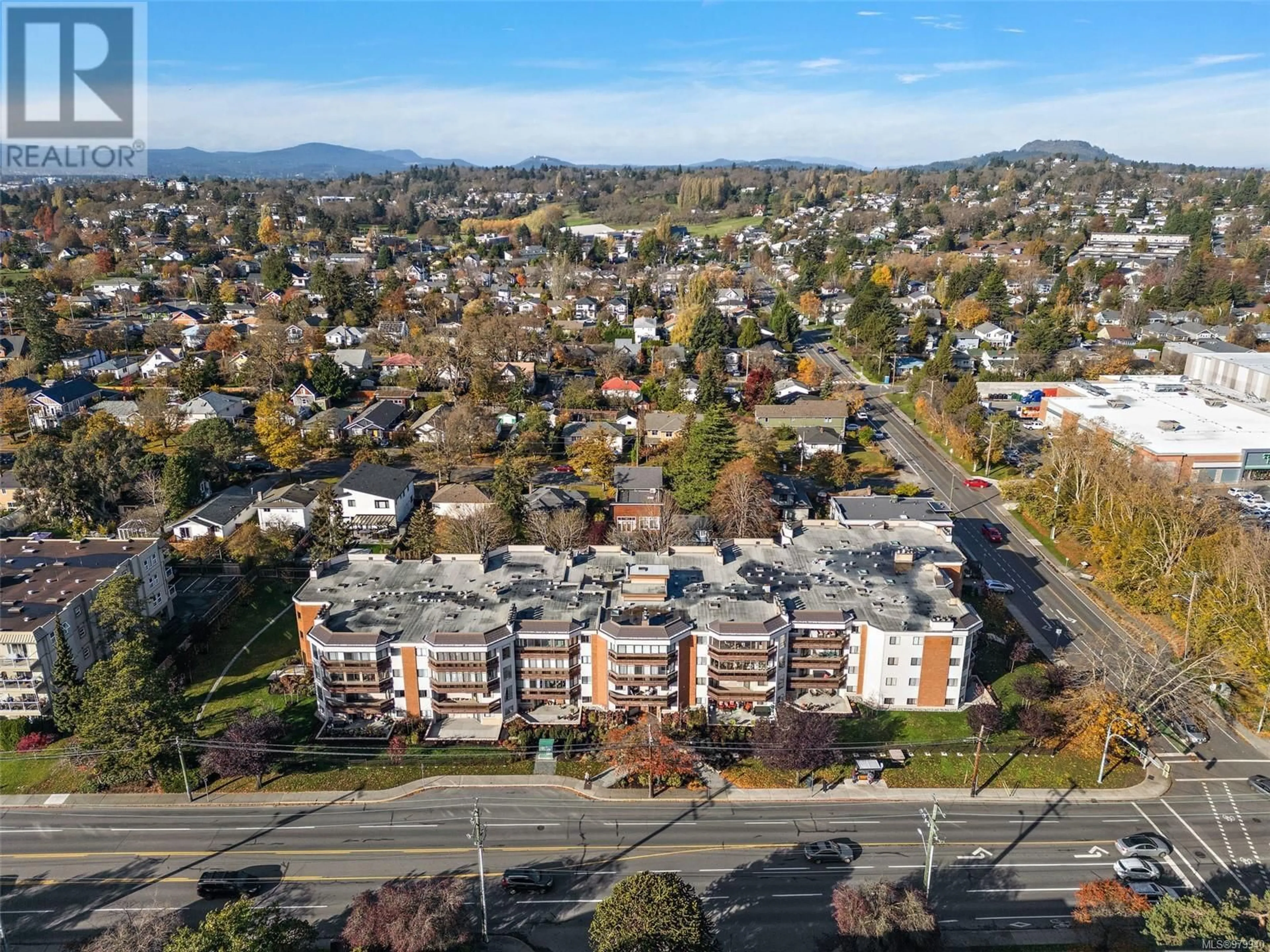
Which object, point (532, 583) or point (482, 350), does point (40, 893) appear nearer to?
point (532, 583)

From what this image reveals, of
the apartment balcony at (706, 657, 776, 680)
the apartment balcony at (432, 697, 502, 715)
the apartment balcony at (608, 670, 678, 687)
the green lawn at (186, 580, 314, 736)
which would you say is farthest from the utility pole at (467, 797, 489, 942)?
the apartment balcony at (706, 657, 776, 680)

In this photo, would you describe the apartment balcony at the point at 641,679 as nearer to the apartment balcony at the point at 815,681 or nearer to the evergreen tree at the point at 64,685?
the apartment balcony at the point at 815,681

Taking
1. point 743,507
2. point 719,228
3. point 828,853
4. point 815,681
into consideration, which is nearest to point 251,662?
point 815,681

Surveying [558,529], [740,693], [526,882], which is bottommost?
[526,882]

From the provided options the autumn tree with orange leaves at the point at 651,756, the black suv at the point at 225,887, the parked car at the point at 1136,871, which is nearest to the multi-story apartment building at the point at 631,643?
the autumn tree with orange leaves at the point at 651,756

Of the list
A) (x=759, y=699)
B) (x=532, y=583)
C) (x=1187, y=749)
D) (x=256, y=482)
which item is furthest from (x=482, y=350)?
(x=1187, y=749)

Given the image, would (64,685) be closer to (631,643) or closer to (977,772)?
(631,643)
